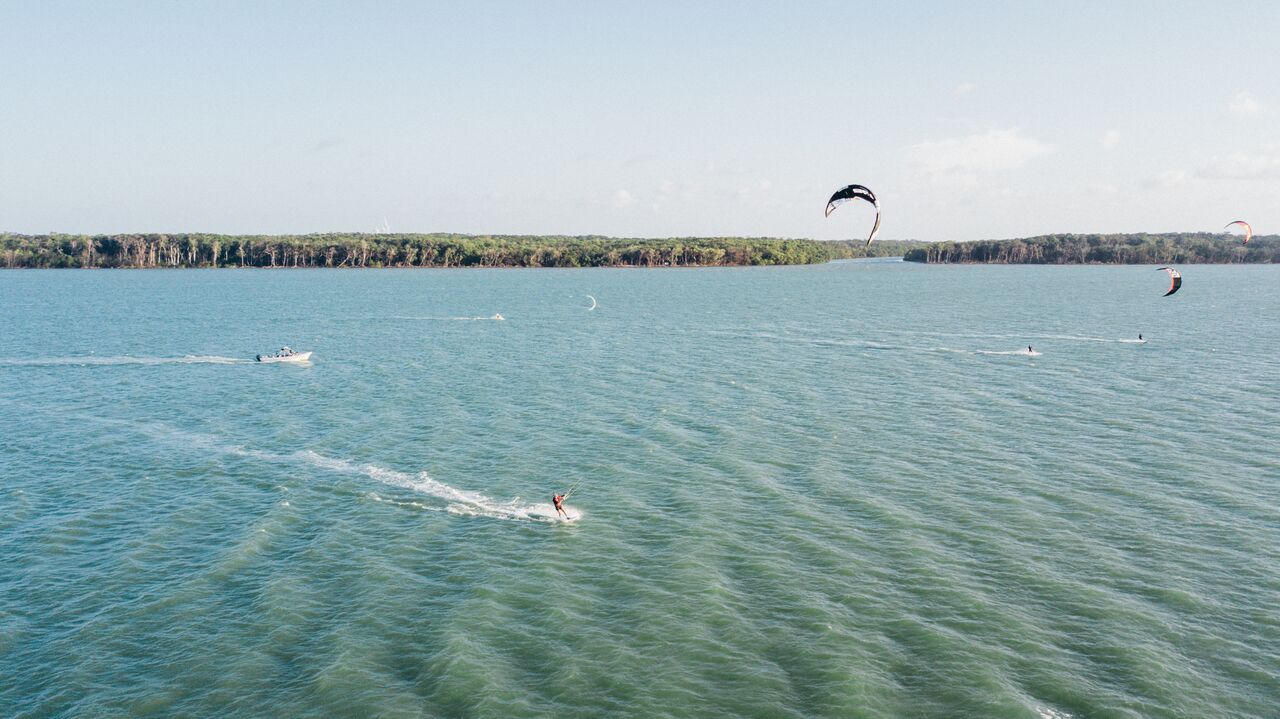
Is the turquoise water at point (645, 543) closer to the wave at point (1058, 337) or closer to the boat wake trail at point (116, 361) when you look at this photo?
the boat wake trail at point (116, 361)

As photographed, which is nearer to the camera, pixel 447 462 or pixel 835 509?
pixel 835 509

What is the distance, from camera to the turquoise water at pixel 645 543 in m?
27.3

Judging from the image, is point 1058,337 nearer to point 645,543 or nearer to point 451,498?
point 645,543

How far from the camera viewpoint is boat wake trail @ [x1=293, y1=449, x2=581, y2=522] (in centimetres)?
4228

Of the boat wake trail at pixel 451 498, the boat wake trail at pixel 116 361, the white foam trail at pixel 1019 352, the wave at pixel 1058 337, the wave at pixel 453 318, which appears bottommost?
the boat wake trail at pixel 116 361

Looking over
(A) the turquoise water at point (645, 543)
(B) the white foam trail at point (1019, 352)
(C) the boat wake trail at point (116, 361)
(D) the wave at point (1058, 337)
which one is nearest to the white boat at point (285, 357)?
(C) the boat wake trail at point (116, 361)

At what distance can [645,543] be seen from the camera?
127ft

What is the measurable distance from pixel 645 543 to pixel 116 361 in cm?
8095

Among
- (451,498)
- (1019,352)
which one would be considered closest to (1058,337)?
(1019,352)

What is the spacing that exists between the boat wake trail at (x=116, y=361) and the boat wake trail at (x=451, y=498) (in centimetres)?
4926

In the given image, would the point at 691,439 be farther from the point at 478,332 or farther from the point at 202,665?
the point at 478,332

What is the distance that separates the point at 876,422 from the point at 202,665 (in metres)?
47.4

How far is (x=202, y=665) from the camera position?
93.5ft

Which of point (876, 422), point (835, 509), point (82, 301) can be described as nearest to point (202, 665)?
point (835, 509)
